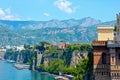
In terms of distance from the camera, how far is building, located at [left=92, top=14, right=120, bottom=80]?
28.5m

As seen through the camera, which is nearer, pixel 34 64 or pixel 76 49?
pixel 76 49

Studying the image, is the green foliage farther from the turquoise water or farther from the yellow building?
the yellow building

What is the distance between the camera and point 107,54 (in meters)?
29.6

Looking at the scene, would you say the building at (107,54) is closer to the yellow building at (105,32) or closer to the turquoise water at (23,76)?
the yellow building at (105,32)

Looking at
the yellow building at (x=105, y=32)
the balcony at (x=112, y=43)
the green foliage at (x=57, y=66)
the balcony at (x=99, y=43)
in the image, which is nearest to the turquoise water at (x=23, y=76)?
the green foliage at (x=57, y=66)

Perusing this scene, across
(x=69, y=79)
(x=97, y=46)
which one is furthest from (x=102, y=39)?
(x=69, y=79)

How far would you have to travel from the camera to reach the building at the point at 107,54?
28516 mm

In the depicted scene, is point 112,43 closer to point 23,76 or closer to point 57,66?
point 57,66

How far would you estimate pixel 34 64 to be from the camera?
4914 inches

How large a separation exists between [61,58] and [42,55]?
1124 cm

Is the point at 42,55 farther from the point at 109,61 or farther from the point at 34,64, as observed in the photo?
the point at 109,61

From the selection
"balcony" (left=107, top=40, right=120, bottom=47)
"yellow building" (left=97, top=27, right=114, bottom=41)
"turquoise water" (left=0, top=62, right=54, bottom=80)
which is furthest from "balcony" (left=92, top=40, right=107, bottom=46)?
"turquoise water" (left=0, top=62, right=54, bottom=80)

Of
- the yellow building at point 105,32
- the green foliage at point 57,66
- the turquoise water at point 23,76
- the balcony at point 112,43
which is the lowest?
the turquoise water at point 23,76

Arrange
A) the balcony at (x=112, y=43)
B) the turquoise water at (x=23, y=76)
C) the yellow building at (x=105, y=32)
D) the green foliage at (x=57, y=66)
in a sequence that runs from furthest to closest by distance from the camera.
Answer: the green foliage at (x=57, y=66) < the turquoise water at (x=23, y=76) < the yellow building at (x=105, y=32) < the balcony at (x=112, y=43)
